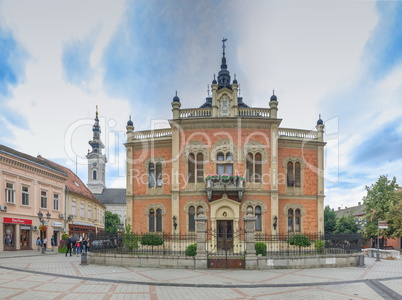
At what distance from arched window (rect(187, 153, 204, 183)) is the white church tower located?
65.7 meters

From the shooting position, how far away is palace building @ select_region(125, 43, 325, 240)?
2895 cm

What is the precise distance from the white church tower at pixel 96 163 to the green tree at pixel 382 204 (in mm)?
68246

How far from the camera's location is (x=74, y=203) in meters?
44.1

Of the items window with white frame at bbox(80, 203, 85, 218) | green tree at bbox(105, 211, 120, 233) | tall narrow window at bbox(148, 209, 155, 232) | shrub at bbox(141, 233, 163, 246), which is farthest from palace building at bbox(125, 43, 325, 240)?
green tree at bbox(105, 211, 120, 233)

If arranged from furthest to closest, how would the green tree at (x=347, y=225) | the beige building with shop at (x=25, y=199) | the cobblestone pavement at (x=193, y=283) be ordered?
1. the green tree at (x=347, y=225)
2. the beige building with shop at (x=25, y=199)
3. the cobblestone pavement at (x=193, y=283)

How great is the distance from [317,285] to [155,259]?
8.21 meters

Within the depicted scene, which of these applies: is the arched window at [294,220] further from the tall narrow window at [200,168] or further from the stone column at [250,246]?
the stone column at [250,246]

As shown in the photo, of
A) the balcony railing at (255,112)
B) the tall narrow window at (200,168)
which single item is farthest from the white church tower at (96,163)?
the balcony railing at (255,112)

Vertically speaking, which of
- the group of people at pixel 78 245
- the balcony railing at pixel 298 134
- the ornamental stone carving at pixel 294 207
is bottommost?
the group of people at pixel 78 245

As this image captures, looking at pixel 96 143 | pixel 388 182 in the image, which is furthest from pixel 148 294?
pixel 96 143

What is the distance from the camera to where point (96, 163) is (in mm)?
94188

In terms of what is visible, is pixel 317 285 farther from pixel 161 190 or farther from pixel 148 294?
pixel 161 190

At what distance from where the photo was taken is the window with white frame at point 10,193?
100ft

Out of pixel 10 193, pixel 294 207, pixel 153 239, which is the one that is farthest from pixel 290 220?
pixel 10 193
